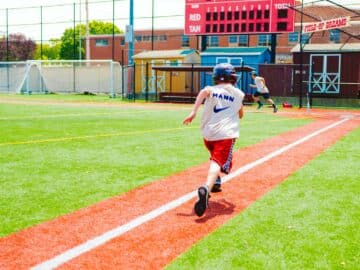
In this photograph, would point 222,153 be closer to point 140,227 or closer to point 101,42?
point 140,227

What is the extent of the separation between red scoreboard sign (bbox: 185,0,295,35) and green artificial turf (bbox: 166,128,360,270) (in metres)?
25.3

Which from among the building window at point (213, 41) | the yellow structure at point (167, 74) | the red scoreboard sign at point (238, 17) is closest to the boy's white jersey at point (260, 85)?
the red scoreboard sign at point (238, 17)

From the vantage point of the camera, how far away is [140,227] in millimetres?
4820

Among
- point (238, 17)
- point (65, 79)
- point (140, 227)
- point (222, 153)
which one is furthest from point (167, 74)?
point (140, 227)

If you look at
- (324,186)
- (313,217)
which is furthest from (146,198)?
(324,186)

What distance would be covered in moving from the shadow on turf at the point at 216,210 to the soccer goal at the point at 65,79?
36.7 m

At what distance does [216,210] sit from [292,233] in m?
1.07

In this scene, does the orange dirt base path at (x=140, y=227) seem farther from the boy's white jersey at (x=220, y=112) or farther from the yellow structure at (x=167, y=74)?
the yellow structure at (x=167, y=74)

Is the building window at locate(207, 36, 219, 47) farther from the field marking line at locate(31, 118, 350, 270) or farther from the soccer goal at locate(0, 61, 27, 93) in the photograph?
the field marking line at locate(31, 118, 350, 270)

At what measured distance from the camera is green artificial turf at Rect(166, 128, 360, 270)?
391cm

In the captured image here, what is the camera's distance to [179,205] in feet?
18.7

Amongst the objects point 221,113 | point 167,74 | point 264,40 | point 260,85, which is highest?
point 264,40

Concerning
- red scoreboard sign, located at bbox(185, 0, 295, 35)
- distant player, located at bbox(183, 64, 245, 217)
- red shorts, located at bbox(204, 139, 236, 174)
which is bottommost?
red shorts, located at bbox(204, 139, 236, 174)

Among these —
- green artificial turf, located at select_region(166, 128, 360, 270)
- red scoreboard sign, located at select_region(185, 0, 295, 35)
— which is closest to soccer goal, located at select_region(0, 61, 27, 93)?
red scoreboard sign, located at select_region(185, 0, 295, 35)
